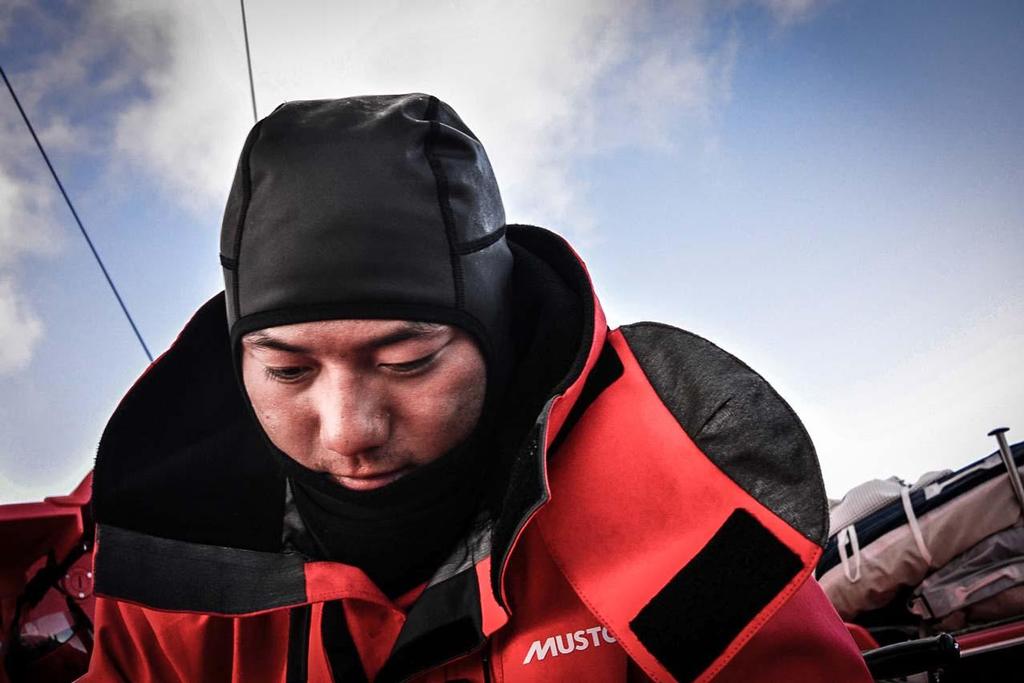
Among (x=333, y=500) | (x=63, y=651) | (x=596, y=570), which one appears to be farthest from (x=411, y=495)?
(x=63, y=651)

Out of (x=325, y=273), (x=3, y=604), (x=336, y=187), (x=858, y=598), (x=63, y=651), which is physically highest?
(x=336, y=187)

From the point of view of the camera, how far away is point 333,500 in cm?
106

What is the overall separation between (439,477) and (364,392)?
0.19m

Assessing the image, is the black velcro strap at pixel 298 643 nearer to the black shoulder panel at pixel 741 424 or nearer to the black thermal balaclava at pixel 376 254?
the black thermal balaclava at pixel 376 254

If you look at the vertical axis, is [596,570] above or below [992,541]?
above

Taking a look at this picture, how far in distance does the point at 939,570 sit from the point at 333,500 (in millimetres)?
1368

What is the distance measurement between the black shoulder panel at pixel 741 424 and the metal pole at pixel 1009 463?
90 centimetres

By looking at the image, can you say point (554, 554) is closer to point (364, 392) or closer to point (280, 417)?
point (364, 392)

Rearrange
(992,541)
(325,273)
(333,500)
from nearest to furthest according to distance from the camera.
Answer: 1. (325,273)
2. (333,500)
3. (992,541)

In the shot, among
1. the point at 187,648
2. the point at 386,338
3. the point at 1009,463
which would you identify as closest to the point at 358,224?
the point at 386,338

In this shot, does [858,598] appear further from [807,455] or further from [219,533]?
[219,533]

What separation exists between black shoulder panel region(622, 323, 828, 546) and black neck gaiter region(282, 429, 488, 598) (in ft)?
1.04

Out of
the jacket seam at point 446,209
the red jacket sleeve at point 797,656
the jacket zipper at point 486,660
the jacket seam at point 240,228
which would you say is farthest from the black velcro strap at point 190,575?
the red jacket sleeve at point 797,656

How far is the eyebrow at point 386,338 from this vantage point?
36.8 inches
